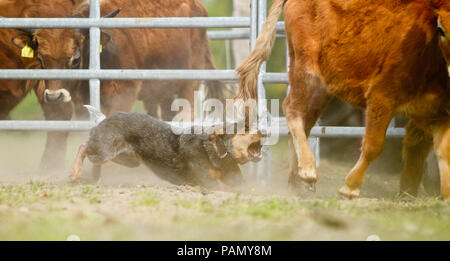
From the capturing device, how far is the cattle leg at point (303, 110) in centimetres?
446

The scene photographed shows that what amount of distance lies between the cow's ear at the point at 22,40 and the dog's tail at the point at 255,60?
8.55 feet

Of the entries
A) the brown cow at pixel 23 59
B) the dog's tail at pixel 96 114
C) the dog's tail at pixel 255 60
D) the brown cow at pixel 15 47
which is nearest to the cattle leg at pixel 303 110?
the dog's tail at pixel 255 60

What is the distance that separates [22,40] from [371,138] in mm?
3927

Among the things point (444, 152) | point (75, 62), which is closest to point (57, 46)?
point (75, 62)

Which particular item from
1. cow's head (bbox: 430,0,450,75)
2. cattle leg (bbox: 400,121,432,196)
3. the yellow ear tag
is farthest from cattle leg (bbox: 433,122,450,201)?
the yellow ear tag

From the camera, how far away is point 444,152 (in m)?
4.35

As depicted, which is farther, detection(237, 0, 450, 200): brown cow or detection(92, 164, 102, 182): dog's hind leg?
detection(92, 164, 102, 182): dog's hind leg

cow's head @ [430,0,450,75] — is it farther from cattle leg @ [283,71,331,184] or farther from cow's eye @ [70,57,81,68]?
cow's eye @ [70,57,81,68]

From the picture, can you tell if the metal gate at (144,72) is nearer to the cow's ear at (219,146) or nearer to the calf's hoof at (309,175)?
the cow's ear at (219,146)

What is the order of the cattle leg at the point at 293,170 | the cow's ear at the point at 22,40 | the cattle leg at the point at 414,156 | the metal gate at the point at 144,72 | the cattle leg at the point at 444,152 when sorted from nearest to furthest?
1. the cattle leg at the point at 444,152
2. the cattle leg at the point at 414,156
3. the cattle leg at the point at 293,170
4. the metal gate at the point at 144,72
5. the cow's ear at the point at 22,40

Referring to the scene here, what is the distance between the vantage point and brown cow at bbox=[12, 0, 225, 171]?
20.8 ft

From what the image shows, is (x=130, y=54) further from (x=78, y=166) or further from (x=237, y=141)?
(x=237, y=141)

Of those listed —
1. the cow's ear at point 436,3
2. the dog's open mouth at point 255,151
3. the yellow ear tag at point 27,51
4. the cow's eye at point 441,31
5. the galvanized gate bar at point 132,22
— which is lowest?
the dog's open mouth at point 255,151

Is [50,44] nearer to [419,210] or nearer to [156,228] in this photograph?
[156,228]
